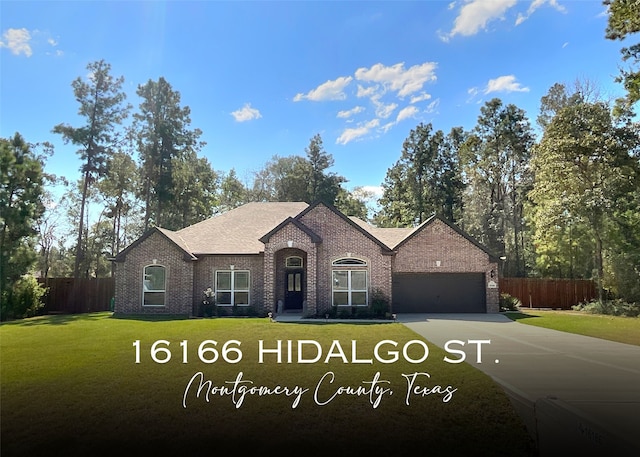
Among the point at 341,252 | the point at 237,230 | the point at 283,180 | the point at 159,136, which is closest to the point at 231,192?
the point at 283,180

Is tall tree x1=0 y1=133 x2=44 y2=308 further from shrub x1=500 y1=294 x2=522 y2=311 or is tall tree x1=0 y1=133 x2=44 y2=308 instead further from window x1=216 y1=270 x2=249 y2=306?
shrub x1=500 y1=294 x2=522 y2=311

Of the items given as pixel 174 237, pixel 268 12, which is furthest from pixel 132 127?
pixel 268 12

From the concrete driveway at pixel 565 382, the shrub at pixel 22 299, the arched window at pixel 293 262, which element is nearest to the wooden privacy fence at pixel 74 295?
the shrub at pixel 22 299

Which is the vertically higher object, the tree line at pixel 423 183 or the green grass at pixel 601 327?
the tree line at pixel 423 183

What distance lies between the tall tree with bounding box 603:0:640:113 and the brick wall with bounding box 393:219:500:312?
8578mm

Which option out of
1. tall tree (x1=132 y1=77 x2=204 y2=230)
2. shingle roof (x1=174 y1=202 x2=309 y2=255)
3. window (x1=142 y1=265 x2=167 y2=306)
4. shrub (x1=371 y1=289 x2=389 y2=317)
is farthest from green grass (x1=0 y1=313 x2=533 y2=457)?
tall tree (x1=132 y1=77 x2=204 y2=230)

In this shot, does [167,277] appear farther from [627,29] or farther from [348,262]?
[627,29]

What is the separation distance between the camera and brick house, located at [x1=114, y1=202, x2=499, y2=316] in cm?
1944

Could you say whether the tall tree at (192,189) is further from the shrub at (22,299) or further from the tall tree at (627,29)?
the tall tree at (627,29)

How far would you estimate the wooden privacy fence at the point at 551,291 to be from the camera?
84.5ft

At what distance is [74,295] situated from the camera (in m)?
22.8

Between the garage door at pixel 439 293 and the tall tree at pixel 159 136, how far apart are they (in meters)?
20.5

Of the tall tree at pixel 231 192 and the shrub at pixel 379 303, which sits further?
the tall tree at pixel 231 192

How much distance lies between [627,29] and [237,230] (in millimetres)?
17708
